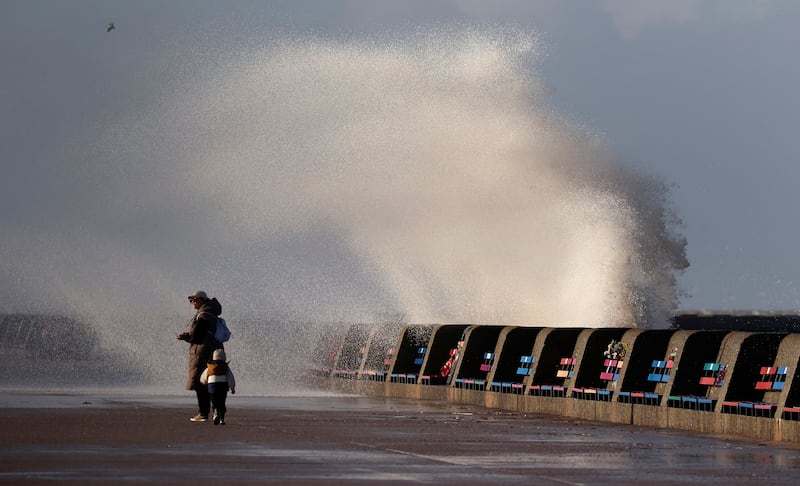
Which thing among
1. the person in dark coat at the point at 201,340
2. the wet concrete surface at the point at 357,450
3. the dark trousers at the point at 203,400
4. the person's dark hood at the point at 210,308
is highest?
the person's dark hood at the point at 210,308

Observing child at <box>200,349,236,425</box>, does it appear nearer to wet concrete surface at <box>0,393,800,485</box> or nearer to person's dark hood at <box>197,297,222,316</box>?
wet concrete surface at <box>0,393,800,485</box>

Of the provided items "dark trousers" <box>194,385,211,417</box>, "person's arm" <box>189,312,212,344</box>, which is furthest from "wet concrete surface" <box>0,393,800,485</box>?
"person's arm" <box>189,312,212,344</box>

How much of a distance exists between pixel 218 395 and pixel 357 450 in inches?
175

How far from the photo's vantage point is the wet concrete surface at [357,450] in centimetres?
1509

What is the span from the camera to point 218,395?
2192cm

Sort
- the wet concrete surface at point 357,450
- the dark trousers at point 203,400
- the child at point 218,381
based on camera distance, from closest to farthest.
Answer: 1. the wet concrete surface at point 357,450
2. the child at point 218,381
3. the dark trousers at point 203,400

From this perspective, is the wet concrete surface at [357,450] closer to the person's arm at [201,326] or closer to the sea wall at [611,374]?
the sea wall at [611,374]

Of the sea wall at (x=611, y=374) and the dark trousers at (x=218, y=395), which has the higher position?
the sea wall at (x=611, y=374)

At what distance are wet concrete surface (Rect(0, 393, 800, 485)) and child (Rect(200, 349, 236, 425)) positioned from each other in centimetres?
24

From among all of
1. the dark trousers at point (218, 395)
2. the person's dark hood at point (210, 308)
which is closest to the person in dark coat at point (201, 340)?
the person's dark hood at point (210, 308)

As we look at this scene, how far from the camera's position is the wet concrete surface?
15.1 meters

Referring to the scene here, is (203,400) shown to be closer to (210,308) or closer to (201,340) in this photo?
(201,340)

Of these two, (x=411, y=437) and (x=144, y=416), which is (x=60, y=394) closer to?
(x=144, y=416)

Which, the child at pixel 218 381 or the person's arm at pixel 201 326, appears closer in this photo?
the child at pixel 218 381
